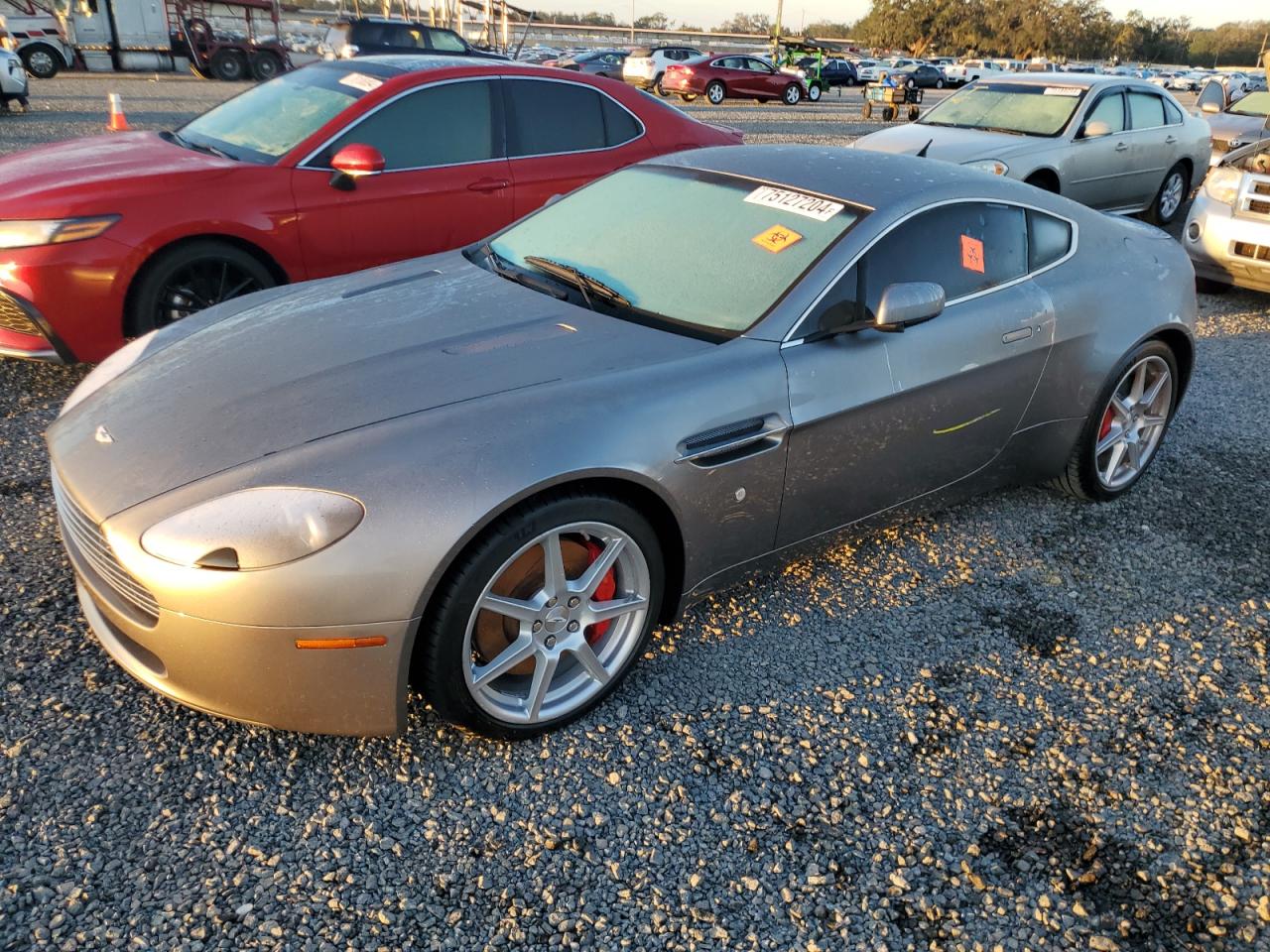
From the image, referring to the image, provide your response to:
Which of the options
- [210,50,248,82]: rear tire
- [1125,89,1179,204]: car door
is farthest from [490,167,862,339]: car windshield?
[210,50,248,82]: rear tire

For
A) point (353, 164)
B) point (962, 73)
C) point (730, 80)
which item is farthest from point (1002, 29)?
point (353, 164)

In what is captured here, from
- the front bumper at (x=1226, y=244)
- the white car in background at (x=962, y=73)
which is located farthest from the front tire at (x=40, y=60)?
the white car in background at (x=962, y=73)

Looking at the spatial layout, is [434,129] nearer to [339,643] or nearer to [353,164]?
[353,164]

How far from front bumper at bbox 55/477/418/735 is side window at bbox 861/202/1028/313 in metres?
1.82

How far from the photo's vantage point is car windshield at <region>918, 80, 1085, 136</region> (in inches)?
338

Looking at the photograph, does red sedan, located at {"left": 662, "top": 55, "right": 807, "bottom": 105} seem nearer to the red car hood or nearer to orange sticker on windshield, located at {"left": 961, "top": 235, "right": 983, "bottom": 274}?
the red car hood

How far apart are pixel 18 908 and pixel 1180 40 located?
117459 mm

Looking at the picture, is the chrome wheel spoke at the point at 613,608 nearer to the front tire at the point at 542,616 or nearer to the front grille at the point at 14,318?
the front tire at the point at 542,616

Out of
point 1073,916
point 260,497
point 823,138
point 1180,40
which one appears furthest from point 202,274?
point 1180,40

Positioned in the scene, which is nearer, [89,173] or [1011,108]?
[89,173]

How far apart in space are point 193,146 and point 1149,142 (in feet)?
28.1

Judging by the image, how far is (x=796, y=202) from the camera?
3209mm

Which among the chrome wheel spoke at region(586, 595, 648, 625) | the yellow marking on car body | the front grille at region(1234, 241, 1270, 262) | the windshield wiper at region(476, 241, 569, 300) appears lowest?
the chrome wheel spoke at region(586, 595, 648, 625)

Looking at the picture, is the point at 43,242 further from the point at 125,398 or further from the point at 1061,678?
the point at 1061,678
